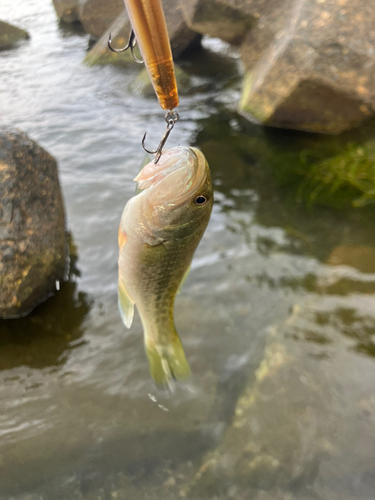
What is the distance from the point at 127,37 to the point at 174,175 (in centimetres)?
824

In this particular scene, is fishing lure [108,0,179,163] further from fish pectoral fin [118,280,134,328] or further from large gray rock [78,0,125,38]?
large gray rock [78,0,125,38]

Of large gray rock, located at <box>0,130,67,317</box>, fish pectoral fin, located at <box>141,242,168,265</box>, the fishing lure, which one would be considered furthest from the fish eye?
large gray rock, located at <box>0,130,67,317</box>

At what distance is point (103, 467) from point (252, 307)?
1.95 meters

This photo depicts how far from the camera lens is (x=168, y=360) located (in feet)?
8.02

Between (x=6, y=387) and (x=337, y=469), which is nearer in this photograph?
(x=337, y=469)

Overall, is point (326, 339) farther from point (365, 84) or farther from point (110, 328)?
point (365, 84)

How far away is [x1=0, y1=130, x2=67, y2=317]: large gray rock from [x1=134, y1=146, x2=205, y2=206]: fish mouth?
1913 millimetres

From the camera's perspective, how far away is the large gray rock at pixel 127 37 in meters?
8.40

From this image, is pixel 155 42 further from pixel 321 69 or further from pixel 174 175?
pixel 321 69

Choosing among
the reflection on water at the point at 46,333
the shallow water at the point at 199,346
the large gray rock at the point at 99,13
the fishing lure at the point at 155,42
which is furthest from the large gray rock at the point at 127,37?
the fishing lure at the point at 155,42

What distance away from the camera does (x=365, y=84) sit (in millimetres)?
5461

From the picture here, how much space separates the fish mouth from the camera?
175 centimetres

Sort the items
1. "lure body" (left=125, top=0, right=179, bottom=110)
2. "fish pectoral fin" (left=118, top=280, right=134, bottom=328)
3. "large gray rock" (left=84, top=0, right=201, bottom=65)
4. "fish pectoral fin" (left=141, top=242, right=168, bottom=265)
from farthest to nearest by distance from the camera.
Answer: "large gray rock" (left=84, top=0, right=201, bottom=65), "fish pectoral fin" (left=118, top=280, right=134, bottom=328), "fish pectoral fin" (left=141, top=242, right=168, bottom=265), "lure body" (left=125, top=0, right=179, bottom=110)

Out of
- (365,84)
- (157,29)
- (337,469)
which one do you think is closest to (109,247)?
(337,469)
